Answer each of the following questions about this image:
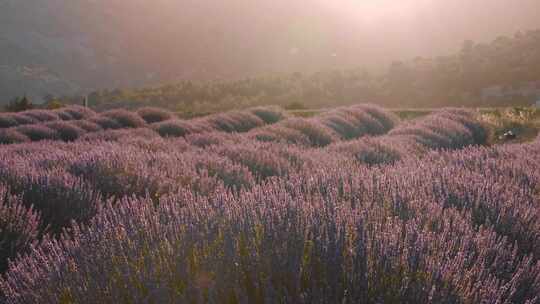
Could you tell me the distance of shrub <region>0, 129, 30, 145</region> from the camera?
10.8m

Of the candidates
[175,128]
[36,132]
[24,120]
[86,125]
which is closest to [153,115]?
[24,120]

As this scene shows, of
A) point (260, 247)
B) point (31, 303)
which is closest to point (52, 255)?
point (31, 303)

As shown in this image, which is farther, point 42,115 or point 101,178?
point 42,115

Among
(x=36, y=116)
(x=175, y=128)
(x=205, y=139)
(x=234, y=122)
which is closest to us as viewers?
(x=205, y=139)

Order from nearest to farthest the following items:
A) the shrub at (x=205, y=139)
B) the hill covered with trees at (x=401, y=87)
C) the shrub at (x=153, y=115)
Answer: the shrub at (x=205, y=139), the shrub at (x=153, y=115), the hill covered with trees at (x=401, y=87)

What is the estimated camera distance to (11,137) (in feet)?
35.6

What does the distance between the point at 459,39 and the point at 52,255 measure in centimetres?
10497

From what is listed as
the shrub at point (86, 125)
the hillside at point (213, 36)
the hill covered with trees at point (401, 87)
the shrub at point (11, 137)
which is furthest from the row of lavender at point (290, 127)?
the hillside at point (213, 36)

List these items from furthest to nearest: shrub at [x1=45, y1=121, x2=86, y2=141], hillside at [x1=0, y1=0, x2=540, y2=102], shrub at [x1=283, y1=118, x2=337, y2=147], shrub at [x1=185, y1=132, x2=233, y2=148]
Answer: hillside at [x1=0, y1=0, x2=540, y2=102]
shrub at [x1=45, y1=121, x2=86, y2=141]
shrub at [x1=283, y1=118, x2=337, y2=147]
shrub at [x1=185, y1=132, x2=233, y2=148]

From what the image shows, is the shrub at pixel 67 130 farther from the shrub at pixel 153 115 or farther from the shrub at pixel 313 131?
the shrub at pixel 153 115

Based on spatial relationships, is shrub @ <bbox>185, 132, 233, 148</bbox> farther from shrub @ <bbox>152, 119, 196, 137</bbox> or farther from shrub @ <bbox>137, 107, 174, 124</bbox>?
shrub @ <bbox>137, 107, 174, 124</bbox>

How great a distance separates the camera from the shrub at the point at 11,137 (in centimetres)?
1076

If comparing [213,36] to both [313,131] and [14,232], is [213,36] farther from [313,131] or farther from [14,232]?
[14,232]

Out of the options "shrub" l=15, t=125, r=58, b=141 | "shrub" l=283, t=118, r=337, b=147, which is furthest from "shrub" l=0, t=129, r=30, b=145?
"shrub" l=283, t=118, r=337, b=147
